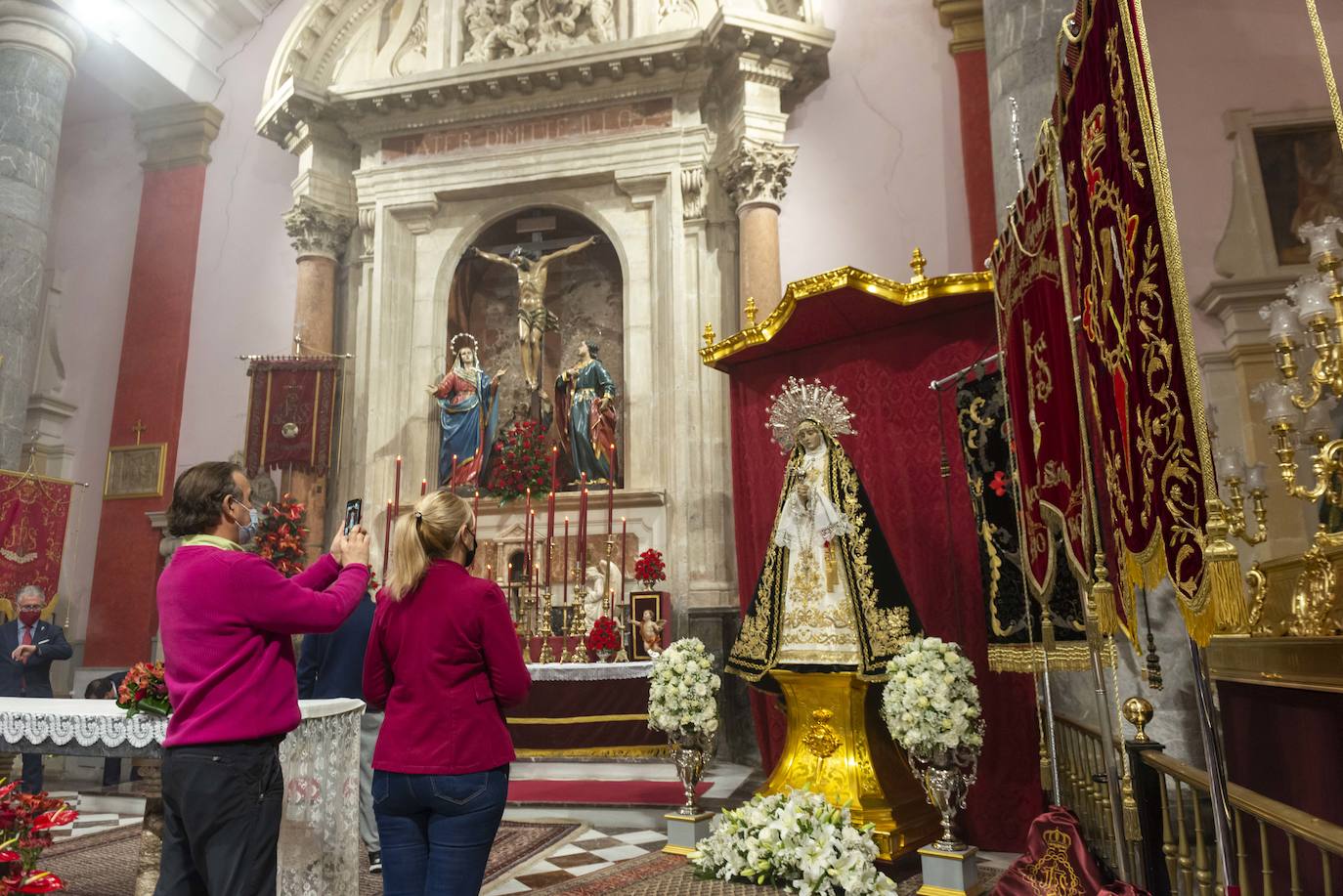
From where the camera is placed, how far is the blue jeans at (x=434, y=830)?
2.30 meters

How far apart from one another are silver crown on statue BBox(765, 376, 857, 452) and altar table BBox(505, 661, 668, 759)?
7.86 feet

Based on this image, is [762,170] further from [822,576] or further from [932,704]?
[932,704]

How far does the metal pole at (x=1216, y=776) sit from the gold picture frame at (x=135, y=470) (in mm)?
10737

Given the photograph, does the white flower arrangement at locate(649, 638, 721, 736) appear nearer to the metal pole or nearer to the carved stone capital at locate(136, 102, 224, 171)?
the metal pole

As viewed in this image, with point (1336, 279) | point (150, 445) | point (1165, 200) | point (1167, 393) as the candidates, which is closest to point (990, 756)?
point (1336, 279)

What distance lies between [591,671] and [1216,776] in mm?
4615

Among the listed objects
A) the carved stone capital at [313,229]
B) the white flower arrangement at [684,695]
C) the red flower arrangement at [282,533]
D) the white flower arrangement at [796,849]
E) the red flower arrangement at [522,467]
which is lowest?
the white flower arrangement at [796,849]

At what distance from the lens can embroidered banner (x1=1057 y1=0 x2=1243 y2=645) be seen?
7.14 ft

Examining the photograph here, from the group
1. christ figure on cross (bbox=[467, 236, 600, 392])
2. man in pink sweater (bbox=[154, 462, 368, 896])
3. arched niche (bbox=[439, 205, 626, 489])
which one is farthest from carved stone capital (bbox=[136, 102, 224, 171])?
man in pink sweater (bbox=[154, 462, 368, 896])

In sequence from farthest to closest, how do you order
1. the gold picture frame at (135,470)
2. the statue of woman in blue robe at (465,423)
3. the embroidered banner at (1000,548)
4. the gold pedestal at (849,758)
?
the gold picture frame at (135,470)
the statue of woman in blue robe at (465,423)
the gold pedestal at (849,758)
the embroidered banner at (1000,548)

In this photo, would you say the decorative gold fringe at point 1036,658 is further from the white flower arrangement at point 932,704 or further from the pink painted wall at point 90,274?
the pink painted wall at point 90,274

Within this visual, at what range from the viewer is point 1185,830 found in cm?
325

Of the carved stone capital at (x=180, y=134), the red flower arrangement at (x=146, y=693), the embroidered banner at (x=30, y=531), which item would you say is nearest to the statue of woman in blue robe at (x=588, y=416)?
the embroidered banner at (x=30, y=531)

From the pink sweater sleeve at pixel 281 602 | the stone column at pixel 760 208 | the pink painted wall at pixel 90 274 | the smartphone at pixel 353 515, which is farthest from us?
the pink painted wall at pixel 90 274
